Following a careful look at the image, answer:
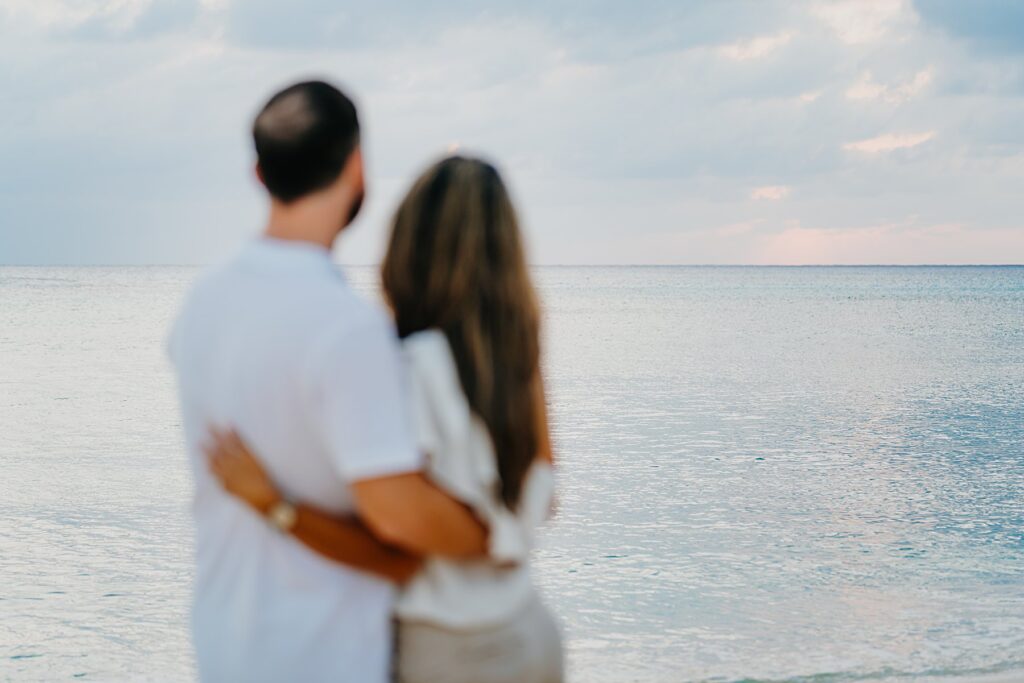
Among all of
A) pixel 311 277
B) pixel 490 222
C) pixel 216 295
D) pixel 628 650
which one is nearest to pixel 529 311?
pixel 490 222

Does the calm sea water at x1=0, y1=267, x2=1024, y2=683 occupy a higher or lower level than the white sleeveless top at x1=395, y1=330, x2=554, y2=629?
lower

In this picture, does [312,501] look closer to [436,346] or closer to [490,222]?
[436,346]

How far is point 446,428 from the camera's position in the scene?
159 centimetres

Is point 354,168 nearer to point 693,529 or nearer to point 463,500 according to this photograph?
point 463,500

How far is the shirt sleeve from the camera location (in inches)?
56.5

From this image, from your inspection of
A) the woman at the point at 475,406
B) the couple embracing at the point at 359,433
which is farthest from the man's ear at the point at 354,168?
the woman at the point at 475,406

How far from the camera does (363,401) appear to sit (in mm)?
1448

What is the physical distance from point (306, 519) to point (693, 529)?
716 cm

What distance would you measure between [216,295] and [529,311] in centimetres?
46

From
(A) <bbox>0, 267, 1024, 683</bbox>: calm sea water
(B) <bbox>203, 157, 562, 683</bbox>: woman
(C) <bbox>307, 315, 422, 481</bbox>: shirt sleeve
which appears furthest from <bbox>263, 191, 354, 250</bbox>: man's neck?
(A) <bbox>0, 267, 1024, 683</bbox>: calm sea water

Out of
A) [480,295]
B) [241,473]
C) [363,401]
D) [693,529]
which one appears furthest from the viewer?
[693,529]

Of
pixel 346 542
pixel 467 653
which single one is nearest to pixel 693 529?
pixel 467 653

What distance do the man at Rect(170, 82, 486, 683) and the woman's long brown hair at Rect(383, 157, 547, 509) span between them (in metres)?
0.11

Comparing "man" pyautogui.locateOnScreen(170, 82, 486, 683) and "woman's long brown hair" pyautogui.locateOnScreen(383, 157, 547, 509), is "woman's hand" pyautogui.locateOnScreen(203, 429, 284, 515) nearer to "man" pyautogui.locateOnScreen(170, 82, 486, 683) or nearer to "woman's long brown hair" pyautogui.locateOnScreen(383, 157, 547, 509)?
"man" pyautogui.locateOnScreen(170, 82, 486, 683)
